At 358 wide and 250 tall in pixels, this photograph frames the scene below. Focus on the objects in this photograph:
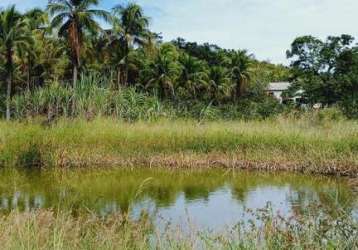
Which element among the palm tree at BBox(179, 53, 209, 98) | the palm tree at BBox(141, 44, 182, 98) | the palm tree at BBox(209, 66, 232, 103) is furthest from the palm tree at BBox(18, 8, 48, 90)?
the palm tree at BBox(209, 66, 232, 103)

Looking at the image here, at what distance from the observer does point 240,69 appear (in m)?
56.1

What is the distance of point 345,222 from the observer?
5070mm

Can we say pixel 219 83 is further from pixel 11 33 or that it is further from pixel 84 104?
pixel 84 104

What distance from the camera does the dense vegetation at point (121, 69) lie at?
93.2ft

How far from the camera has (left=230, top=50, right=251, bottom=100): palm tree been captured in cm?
5578

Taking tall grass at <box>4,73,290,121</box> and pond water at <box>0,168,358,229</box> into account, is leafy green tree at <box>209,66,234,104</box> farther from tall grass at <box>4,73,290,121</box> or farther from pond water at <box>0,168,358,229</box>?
pond water at <box>0,168,358,229</box>

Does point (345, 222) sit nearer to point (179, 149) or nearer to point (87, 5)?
point (179, 149)

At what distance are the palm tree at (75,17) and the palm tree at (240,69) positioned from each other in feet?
77.6

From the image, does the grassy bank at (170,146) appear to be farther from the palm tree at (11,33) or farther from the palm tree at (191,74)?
the palm tree at (191,74)

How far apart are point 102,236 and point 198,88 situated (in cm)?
A: 4917

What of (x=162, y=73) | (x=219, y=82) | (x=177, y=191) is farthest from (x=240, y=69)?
(x=177, y=191)

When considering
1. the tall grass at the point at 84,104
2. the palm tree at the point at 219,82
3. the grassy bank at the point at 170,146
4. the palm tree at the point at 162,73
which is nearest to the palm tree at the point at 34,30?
the palm tree at the point at 162,73

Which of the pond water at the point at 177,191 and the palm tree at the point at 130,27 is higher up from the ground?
the palm tree at the point at 130,27

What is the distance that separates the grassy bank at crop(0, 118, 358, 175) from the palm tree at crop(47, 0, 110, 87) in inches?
512
